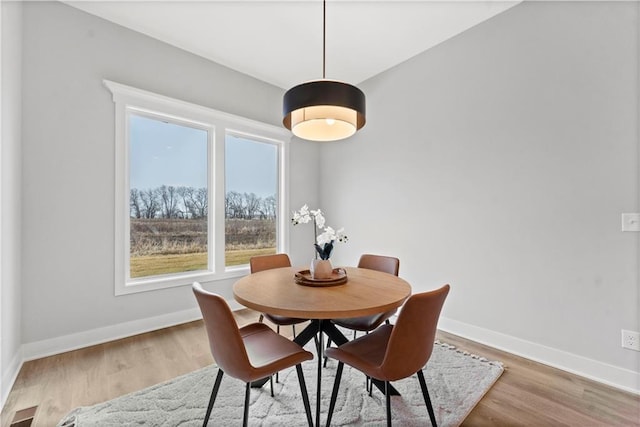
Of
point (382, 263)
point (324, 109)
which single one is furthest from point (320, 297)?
point (324, 109)

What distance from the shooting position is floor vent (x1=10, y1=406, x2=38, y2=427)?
153 centimetres

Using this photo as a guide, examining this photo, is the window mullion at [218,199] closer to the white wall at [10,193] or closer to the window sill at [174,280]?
the window sill at [174,280]

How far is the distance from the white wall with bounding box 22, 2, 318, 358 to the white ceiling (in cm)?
26

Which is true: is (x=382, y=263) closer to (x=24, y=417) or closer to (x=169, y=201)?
(x=169, y=201)

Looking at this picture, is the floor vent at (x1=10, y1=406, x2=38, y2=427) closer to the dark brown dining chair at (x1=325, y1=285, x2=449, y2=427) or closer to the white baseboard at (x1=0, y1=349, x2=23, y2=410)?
the white baseboard at (x1=0, y1=349, x2=23, y2=410)

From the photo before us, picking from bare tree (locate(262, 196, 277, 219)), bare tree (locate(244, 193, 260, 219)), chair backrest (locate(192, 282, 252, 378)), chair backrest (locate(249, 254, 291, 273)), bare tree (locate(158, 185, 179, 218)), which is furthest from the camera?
bare tree (locate(262, 196, 277, 219))

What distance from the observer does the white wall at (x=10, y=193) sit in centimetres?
178

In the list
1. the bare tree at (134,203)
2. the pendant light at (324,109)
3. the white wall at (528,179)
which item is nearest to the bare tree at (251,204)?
the bare tree at (134,203)

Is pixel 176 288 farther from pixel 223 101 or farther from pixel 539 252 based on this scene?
pixel 539 252

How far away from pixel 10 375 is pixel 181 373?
109 cm

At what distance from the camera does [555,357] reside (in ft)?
7.14

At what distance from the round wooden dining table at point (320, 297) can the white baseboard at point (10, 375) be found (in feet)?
5.08

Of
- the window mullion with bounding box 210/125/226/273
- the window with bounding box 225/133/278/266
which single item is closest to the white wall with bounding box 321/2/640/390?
the window with bounding box 225/133/278/266

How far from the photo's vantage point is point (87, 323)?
2471 mm
